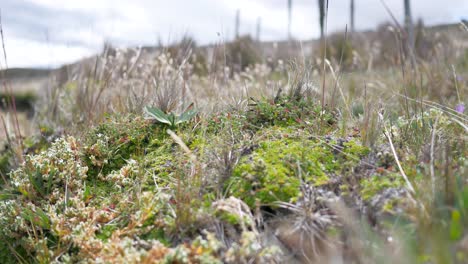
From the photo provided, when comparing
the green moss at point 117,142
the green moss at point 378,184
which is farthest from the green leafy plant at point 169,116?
the green moss at point 378,184

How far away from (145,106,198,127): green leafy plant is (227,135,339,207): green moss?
2.59ft

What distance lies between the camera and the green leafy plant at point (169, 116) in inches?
131

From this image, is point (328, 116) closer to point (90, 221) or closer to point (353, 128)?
point (353, 128)

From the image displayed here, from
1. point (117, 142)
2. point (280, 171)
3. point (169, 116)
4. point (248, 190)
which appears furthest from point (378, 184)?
point (117, 142)

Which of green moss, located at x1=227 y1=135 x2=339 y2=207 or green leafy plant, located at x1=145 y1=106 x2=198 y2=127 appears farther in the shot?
green leafy plant, located at x1=145 y1=106 x2=198 y2=127

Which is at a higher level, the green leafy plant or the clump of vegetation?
the green leafy plant

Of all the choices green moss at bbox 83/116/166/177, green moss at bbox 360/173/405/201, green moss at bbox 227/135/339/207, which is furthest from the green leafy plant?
green moss at bbox 360/173/405/201

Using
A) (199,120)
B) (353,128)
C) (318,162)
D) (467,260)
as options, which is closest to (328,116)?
(353,128)

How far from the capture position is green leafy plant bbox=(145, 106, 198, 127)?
3316mm

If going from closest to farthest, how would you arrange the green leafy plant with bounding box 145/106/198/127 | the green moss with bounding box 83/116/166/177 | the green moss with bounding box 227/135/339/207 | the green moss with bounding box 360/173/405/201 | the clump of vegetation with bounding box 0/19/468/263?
the clump of vegetation with bounding box 0/19/468/263 < the green moss with bounding box 360/173/405/201 < the green moss with bounding box 227/135/339/207 < the green moss with bounding box 83/116/166/177 < the green leafy plant with bounding box 145/106/198/127

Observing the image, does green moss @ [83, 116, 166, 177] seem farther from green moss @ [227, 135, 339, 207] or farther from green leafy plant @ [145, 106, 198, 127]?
green moss @ [227, 135, 339, 207]

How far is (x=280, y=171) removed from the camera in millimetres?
2484

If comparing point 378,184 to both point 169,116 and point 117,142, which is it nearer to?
point 169,116

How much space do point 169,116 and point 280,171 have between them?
1.23m
